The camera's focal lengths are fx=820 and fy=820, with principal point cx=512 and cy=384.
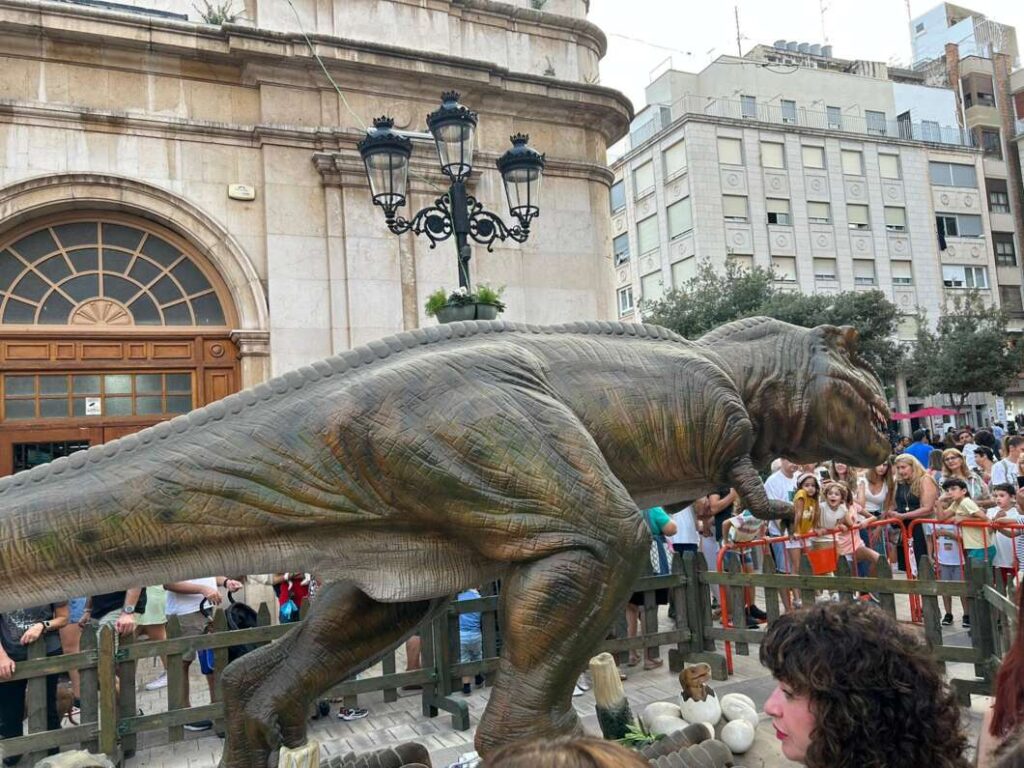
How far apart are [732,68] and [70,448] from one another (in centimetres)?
3573

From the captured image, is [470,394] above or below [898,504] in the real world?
above

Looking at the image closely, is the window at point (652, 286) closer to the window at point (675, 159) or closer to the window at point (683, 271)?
the window at point (683, 271)

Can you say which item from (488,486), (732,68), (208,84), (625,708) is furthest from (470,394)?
(732,68)

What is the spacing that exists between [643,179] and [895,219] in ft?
38.9

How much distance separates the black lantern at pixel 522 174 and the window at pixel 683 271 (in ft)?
94.4

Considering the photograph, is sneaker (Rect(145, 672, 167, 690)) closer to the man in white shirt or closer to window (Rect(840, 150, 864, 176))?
the man in white shirt

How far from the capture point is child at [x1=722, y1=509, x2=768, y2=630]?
724 cm

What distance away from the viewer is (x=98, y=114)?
903 cm

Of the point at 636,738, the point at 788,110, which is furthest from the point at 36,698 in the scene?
the point at 788,110

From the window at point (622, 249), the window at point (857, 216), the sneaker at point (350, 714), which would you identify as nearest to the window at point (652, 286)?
the window at point (622, 249)

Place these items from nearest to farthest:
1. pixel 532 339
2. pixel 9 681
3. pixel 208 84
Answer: pixel 532 339 → pixel 9 681 → pixel 208 84

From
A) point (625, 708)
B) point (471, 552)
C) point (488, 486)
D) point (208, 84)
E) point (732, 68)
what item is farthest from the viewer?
point (732, 68)

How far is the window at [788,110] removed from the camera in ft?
124

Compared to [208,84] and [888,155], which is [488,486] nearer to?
[208,84]
